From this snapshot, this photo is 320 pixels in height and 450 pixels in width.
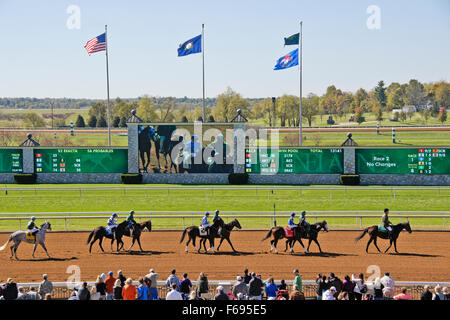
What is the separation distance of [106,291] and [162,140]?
18927mm

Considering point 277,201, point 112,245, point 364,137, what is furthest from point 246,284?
point 364,137

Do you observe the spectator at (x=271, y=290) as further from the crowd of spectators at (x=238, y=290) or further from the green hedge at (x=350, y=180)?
the green hedge at (x=350, y=180)

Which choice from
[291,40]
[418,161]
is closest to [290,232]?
[418,161]

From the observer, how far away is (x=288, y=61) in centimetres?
3142

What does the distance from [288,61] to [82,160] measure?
490 inches

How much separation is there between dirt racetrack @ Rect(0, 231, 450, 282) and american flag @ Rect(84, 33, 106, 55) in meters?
16.4

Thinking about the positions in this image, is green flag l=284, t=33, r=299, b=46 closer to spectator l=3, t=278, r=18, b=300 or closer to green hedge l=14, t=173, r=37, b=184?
green hedge l=14, t=173, r=37, b=184

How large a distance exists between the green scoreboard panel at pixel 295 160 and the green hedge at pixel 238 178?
0.47 metres

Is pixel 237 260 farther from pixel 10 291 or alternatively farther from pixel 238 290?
pixel 10 291

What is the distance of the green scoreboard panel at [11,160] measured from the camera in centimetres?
3025

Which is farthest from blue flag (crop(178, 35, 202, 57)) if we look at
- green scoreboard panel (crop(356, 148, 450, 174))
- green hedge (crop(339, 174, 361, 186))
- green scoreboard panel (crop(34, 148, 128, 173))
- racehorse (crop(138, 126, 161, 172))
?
green scoreboard panel (crop(356, 148, 450, 174))

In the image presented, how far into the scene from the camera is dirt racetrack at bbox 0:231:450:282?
13.2 metres
